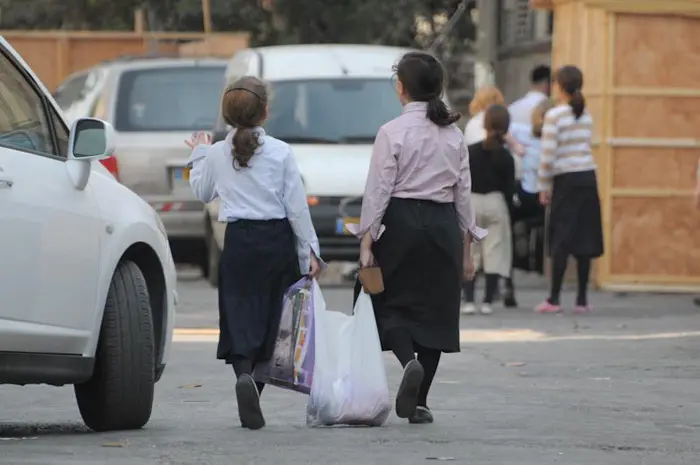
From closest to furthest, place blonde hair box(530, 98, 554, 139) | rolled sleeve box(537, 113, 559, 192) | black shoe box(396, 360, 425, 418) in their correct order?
black shoe box(396, 360, 425, 418), rolled sleeve box(537, 113, 559, 192), blonde hair box(530, 98, 554, 139)

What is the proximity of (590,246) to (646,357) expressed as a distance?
369 cm

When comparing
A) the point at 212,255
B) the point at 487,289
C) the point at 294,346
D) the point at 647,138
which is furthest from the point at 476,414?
the point at 212,255

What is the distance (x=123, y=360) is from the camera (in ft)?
27.4

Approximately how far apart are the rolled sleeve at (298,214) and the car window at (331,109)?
9257mm

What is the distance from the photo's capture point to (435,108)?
9.10 metres

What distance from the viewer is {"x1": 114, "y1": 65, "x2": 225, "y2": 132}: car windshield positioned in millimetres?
19594

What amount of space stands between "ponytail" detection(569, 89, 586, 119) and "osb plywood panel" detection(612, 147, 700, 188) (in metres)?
2.21

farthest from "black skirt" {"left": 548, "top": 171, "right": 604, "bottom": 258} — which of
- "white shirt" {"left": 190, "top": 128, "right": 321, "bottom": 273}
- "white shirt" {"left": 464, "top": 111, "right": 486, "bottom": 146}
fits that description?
"white shirt" {"left": 190, "top": 128, "right": 321, "bottom": 273}

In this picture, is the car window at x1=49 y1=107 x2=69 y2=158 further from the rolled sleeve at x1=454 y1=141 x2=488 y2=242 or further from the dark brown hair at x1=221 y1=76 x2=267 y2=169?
the rolled sleeve at x1=454 y1=141 x2=488 y2=242

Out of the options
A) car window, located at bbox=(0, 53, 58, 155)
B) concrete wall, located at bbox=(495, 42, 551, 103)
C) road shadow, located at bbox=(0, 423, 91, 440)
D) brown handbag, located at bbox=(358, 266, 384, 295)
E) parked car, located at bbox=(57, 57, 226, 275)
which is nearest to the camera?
car window, located at bbox=(0, 53, 58, 155)

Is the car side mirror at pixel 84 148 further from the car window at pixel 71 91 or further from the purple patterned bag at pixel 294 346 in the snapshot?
the car window at pixel 71 91

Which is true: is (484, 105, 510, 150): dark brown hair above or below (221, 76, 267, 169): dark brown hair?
below

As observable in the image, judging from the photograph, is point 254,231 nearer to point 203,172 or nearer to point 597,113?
point 203,172

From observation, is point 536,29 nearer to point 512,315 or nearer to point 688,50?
point 688,50
